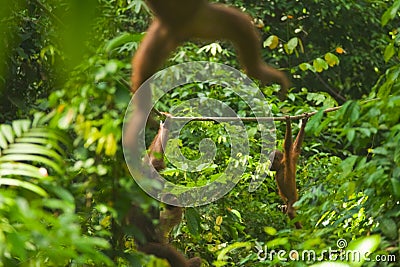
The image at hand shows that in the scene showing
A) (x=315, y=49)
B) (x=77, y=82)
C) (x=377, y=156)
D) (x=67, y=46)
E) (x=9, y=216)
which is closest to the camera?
(x=67, y=46)

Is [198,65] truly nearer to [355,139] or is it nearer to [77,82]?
[355,139]

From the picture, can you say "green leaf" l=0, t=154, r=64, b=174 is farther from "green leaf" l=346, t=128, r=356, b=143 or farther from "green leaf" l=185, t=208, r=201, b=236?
"green leaf" l=185, t=208, r=201, b=236

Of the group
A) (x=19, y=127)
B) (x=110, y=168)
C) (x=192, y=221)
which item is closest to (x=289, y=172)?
(x=192, y=221)

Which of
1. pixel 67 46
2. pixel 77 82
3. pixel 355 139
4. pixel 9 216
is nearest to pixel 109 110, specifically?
pixel 77 82

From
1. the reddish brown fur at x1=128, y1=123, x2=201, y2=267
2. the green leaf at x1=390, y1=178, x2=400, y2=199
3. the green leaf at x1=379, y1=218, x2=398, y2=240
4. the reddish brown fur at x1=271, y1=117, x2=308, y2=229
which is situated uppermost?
the reddish brown fur at x1=271, y1=117, x2=308, y2=229

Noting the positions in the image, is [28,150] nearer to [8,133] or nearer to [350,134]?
[8,133]

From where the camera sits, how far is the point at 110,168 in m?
1.17

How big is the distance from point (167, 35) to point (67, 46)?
188mm

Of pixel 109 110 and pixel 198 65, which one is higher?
pixel 198 65

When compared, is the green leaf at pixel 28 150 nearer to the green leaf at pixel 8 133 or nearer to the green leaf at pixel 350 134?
the green leaf at pixel 8 133

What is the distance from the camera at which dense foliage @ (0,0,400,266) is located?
0.95m

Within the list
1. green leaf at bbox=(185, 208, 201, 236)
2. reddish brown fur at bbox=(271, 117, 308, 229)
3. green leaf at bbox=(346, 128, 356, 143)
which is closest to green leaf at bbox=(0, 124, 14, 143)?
green leaf at bbox=(346, 128, 356, 143)

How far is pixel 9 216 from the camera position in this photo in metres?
1.01

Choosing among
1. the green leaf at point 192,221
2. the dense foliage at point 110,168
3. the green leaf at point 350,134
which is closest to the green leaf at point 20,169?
the dense foliage at point 110,168
